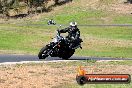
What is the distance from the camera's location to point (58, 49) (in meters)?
23.5

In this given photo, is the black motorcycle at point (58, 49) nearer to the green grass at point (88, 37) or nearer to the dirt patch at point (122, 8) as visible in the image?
the green grass at point (88, 37)

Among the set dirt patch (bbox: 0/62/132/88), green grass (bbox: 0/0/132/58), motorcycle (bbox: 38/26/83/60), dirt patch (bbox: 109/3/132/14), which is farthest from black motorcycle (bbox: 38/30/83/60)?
dirt patch (bbox: 109/3/132/14)

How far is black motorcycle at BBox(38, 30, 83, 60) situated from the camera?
76.5ft

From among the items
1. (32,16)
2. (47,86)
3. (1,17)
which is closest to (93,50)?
(47,86)

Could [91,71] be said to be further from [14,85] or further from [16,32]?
[16,32]

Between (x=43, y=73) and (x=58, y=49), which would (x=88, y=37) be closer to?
(x=58, y=49)

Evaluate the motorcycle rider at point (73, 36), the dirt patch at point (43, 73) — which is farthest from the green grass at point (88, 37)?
the dirt patch at point (43, 73)

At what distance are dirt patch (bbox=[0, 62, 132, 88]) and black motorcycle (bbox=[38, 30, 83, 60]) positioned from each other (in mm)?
2532

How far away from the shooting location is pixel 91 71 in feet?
61.9

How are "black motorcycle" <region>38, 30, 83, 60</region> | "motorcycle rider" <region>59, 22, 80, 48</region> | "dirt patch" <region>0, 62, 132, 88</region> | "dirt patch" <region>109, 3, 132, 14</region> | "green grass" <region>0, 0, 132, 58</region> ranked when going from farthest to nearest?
"dirt patch" <region>109, 3, 132, 14</region>
"green grass" <region>0, 0, 132, 58</region>
"motorcycle rider" <region>59, 22, 80, 48</region>
"black motorcycle" <region>38, 30, 83, 60</region>
"dirt patch" <region>0, 62, 132, 88</region>

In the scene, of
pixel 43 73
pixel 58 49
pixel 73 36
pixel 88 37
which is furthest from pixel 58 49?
pixel 88 37

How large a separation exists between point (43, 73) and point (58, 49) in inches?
215

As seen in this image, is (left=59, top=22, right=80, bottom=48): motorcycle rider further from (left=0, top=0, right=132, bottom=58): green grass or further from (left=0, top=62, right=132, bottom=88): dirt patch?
(left=0, top=0, right=132, bottom=58): green grass

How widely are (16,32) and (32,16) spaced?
96.3 ft
